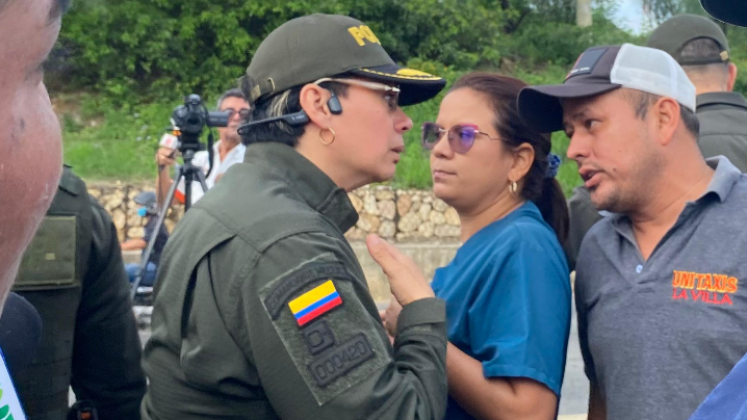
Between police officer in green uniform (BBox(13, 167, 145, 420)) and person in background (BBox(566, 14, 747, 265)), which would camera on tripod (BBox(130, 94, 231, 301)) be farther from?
police officer in green uniform (BBox(13, 167, 145, 420))

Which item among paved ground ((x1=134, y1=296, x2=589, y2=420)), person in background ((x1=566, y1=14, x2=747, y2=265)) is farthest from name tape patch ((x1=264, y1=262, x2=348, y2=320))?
paved ground ((x1=134, y1=296, x2=589, y2=420))

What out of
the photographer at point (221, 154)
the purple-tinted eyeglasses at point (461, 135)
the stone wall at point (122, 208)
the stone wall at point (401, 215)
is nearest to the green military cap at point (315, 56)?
the purple-tinted eyeglasses at point (461, 135)

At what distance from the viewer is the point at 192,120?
559 centimetres

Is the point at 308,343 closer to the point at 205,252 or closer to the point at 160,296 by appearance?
the point at 205,252

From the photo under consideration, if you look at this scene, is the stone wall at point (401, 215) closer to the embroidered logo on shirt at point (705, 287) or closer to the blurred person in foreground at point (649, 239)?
the blurred person in foreground at point (649, 239)

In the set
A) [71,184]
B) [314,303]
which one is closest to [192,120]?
[71,184]

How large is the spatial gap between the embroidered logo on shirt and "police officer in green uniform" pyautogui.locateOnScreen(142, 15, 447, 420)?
58 cm

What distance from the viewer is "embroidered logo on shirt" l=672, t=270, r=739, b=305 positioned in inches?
73.7

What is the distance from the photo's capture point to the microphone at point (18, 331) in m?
1.49

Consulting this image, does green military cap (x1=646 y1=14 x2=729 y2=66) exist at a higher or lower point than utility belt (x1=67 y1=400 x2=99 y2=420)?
higher

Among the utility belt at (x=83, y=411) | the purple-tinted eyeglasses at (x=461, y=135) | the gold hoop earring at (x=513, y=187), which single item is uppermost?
the purple-tinted eyeglasses at (x=461, y=135)

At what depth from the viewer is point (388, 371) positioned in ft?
5.22

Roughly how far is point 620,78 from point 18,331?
4.98 ft

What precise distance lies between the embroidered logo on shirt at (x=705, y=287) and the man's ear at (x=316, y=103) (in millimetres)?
898
